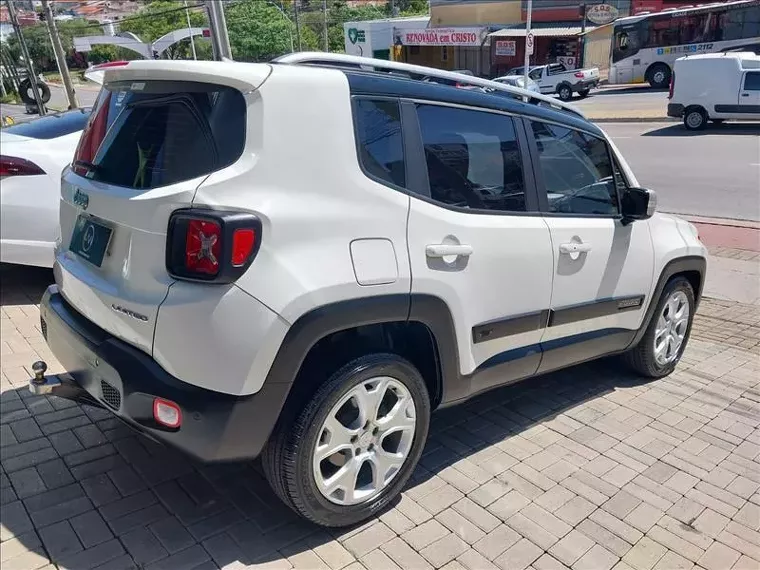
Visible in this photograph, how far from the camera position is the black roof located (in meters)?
2.61

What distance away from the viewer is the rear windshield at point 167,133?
89.7 inches

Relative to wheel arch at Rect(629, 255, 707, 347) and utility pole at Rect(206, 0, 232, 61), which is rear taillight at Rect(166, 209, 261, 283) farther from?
utility pole at Rect(206, 0, 232, 61)

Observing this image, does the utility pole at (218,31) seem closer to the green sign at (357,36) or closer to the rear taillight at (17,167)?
the rear taillight at (17,167)

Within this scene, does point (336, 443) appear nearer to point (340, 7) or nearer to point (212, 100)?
point (212, 100)

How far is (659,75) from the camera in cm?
2750

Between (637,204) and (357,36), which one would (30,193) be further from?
(357,36)

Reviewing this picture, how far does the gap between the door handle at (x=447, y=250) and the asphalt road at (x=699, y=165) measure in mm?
8213

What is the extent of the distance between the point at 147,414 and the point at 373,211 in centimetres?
114

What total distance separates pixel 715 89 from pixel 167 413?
62.0 feet

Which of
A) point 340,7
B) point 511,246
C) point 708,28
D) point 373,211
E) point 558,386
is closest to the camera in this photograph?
point 373,211

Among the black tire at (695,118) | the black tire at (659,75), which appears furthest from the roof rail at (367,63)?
the black tire at (659,75)

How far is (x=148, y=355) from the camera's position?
7.68 ft

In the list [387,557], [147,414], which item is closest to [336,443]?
[387,557]

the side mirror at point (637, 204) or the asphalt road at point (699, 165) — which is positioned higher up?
the side mirror at point (637, 204)
